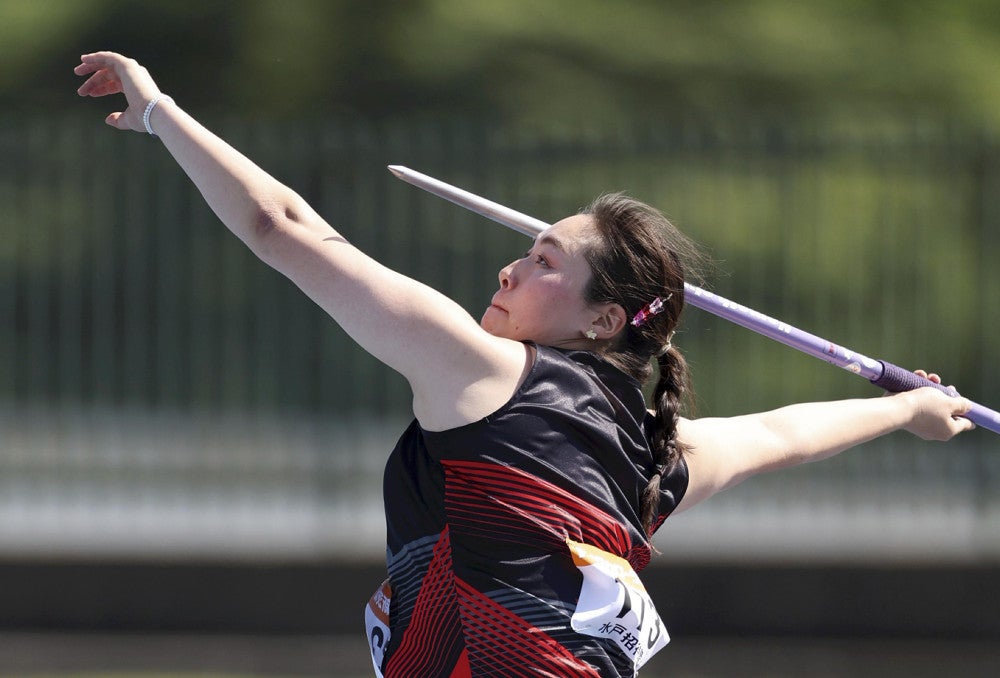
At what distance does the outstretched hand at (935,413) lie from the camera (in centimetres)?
291

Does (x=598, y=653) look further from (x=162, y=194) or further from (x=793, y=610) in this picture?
(x=162, y=194)

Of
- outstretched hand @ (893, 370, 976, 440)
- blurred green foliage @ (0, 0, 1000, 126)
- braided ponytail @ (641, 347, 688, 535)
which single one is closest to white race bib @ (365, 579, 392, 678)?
braided ponytail @ (641, 347, 688, 535)

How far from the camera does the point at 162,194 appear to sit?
7.22 m

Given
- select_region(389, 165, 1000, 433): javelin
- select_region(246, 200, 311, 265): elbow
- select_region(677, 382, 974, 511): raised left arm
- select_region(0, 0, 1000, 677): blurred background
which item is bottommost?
select_region(0, 0, 1000, 677): blurred background

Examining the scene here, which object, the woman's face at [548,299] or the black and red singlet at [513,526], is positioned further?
the woman's face at [548,299]

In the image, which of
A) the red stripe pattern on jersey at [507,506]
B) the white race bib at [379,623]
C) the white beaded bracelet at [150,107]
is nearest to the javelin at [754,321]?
the white beaded bracelet at [150,107]

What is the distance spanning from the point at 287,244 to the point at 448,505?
449 mm

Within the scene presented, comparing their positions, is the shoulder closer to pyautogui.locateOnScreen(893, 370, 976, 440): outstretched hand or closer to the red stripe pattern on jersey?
the red stripe pattern on jersey

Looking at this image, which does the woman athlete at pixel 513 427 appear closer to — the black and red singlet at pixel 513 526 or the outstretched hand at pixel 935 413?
the black and red singlet at pixel 513 526

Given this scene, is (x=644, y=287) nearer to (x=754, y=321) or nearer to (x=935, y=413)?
(x=754, y=321)

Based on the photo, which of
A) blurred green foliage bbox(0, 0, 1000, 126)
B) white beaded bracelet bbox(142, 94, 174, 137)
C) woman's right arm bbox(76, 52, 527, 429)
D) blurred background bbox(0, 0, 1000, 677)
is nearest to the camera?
woman's right arm bbox(76, 52, 527, 429)

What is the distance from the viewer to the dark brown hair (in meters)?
2.43

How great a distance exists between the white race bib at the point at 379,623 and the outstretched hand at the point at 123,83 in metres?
0.83

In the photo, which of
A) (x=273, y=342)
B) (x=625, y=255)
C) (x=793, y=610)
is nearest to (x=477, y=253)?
(x=273, y=342)
